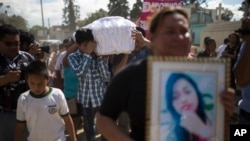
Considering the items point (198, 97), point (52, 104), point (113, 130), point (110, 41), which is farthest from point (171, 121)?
point (110, 41)

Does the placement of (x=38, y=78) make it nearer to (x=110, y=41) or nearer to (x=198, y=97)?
(x=110, y=41)

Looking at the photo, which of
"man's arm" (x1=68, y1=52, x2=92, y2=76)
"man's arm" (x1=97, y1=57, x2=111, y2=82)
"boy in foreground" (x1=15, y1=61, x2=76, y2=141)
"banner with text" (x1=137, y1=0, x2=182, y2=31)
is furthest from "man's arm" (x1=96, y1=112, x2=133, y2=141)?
"banner with text" (x1=137, y1=0, x2=182, y2=31)

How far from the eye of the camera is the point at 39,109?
2.92 metres

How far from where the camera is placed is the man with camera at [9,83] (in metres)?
3.13

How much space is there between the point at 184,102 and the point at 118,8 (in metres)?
63.4

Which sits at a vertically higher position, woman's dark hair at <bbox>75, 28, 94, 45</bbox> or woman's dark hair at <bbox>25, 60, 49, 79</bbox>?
woman's dark hair at <bbox>75, 28, 94, 45</bbox>

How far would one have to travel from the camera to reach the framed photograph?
1479 millimetres

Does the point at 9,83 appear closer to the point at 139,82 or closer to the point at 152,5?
the point at 139,82

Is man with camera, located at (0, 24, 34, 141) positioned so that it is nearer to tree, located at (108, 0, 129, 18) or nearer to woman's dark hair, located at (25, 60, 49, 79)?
woman's dark hair, located at (25, 60, 49, 79)

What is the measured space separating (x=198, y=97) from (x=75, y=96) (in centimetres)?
337

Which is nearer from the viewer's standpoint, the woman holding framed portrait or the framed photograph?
the framed photograph

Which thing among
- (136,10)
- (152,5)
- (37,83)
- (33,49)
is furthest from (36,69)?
(136,10)

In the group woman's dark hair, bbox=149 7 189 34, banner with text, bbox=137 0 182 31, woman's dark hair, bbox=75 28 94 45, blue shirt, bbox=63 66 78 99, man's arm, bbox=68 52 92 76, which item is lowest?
blue shirt, bbox=63 66 78 99

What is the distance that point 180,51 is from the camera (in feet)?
5.23
